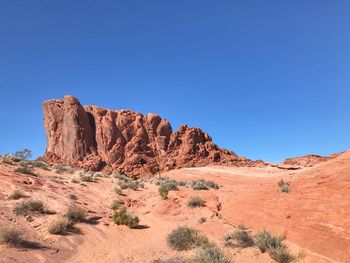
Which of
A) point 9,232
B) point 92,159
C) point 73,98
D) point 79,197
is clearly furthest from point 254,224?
point 73,98

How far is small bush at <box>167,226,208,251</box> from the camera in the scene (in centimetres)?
1227

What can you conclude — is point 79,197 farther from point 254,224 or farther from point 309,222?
point 309,222

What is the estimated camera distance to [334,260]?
8.70 metres

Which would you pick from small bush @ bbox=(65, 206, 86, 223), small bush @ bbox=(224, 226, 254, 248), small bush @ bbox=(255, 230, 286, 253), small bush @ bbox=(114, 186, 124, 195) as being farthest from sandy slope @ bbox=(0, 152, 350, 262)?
small bush @ bbox=(114, 186, 124, 195)

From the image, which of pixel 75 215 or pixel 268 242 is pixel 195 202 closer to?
pixel 75 215

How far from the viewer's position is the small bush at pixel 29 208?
568 inches

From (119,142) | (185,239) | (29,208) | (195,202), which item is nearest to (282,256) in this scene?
(185,239)

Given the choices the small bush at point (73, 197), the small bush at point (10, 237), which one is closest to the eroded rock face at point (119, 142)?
the small bush at point (73, 197)

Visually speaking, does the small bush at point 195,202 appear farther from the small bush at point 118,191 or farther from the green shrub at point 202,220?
the small bush at point 118,191

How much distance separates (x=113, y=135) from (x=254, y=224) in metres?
53.7

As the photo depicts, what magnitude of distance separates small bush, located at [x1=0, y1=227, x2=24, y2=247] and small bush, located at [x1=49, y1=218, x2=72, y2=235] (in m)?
1.78

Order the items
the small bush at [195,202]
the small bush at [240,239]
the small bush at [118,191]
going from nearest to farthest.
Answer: the small bush at [240,239] → the small bush at [195,202] → the small bush at [118,191]

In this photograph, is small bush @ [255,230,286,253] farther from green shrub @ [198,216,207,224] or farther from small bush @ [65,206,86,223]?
small bush @ [65,206,86,223]

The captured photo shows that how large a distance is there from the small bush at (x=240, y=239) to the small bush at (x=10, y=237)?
7.00 m
